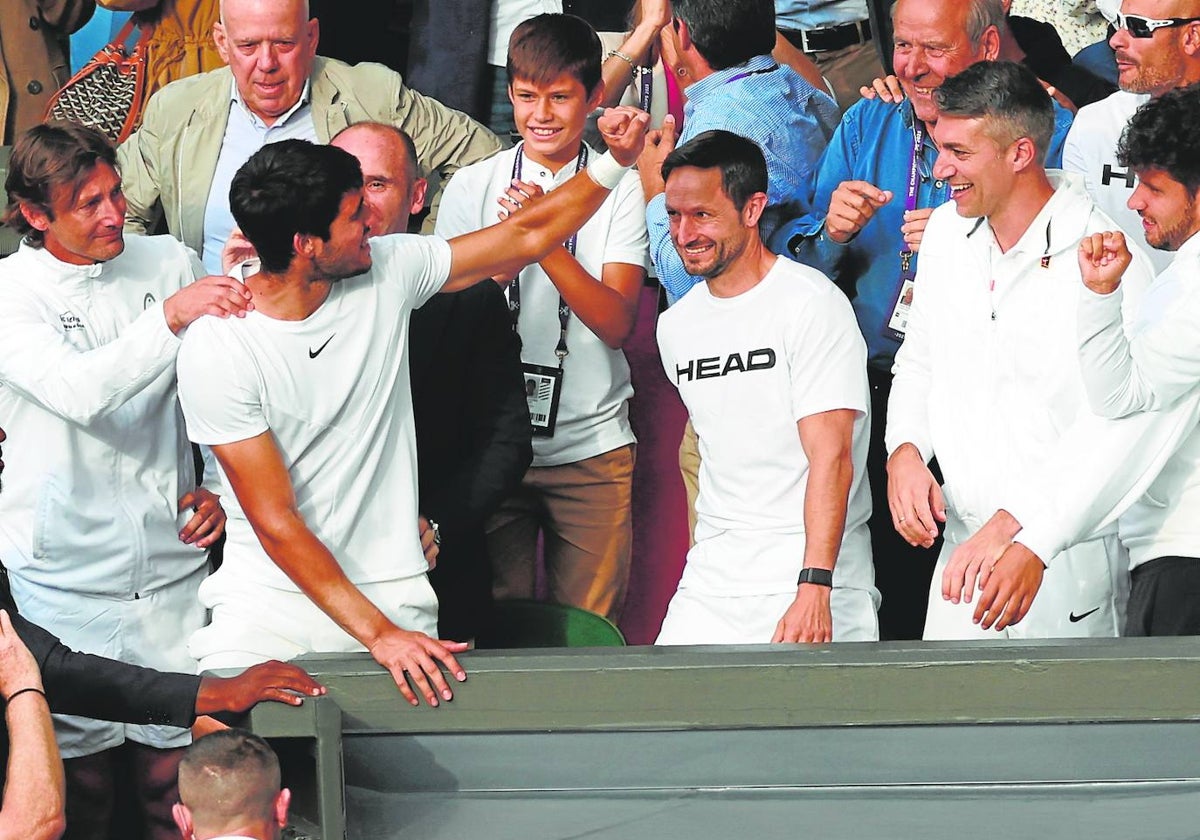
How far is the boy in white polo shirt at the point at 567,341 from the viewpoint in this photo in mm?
5312

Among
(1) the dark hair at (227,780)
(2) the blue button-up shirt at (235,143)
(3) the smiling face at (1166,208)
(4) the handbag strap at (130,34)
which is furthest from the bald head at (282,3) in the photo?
(1) the dark hair at (227,780)

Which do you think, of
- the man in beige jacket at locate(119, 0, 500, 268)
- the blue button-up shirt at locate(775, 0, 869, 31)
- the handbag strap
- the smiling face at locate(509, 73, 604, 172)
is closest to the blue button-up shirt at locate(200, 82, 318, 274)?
the man in beige jacket at locate(119, 0, 500, 268)

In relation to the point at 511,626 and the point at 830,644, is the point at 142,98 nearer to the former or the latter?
the point at 511,626

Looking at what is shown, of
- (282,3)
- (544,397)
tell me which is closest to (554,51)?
(282,3)

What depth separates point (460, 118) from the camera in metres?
5.80

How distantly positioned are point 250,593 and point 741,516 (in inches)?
50.6

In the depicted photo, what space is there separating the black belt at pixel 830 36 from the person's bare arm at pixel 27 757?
11.8 ft

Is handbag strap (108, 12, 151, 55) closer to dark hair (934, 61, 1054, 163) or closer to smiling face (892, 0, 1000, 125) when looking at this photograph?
smiling face (892, 0, 1000, 125)

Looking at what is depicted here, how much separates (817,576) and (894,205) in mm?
1297

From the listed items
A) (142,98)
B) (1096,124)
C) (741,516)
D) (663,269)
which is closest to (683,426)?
(663,269)

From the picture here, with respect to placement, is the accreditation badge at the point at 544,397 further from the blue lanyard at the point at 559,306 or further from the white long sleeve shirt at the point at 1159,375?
the white long sleeve shirt at the point at 1159,375

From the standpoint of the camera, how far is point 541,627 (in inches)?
200

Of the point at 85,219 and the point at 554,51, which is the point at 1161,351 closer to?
the point at 554,51

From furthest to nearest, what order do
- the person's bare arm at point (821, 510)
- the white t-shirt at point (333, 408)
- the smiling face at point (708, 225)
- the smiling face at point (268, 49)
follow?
the smiling face at point (268, 49)
the smiling face at point (708, 225)
the person's bare arm at point (821, 510)
the white t-shirt at point (333, 408)
